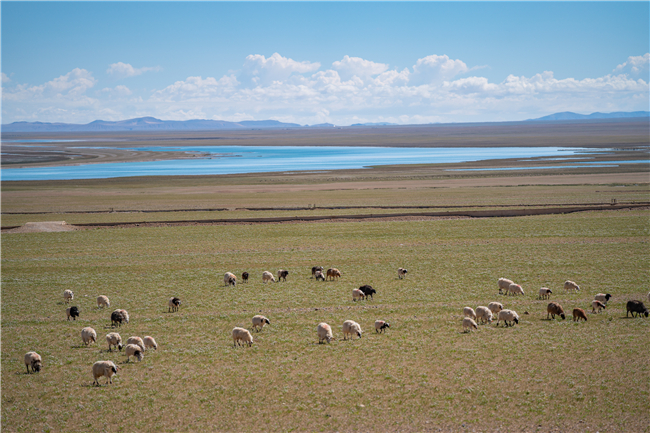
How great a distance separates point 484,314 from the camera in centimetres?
1984

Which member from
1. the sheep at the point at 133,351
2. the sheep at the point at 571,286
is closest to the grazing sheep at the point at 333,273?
the sheep at the point at 571,286

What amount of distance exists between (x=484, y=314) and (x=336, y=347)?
670 centimetres

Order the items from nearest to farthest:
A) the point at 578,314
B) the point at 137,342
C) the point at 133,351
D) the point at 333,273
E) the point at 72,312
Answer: the point at 133,351, the point at 137,342, the point at 578,314, the point at 72,312, the point at 333,273

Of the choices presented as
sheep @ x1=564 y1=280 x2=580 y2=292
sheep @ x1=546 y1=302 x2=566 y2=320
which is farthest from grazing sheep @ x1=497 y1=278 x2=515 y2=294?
sheep @ x1=546 y1=302 x2=566 y2=320

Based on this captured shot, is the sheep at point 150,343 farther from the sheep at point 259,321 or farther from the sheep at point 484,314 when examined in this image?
the sheep at point 484,314

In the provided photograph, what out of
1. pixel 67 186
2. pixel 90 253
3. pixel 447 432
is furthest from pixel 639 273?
pixel 67 186

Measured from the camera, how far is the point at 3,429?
12.8 meters

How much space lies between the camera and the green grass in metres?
13.3

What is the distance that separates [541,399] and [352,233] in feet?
95.7

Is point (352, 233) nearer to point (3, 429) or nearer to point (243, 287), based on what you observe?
point (243, 287)

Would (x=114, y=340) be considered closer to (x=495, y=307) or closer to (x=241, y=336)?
(x=241, y=336)

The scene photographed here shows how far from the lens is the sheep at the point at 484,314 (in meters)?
19.8

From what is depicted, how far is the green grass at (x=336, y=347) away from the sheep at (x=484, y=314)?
44 centimetres

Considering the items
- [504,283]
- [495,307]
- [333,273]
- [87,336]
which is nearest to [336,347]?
[495,307]
